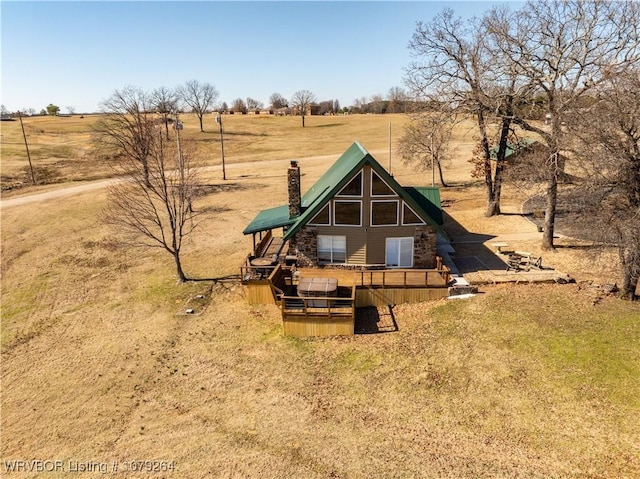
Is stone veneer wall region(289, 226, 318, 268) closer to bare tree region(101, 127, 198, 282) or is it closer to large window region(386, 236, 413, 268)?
large window region(386, 236, 413, 268)

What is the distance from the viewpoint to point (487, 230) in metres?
30.1

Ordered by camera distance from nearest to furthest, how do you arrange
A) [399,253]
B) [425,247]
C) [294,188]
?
[294,188] → [425,247] → [399,253]

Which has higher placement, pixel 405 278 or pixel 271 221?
pixel 271 221

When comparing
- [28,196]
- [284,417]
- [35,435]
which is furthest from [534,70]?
[28,196]

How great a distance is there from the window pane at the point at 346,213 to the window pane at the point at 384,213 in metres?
0.83

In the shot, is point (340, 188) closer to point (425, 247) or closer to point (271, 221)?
point (271, 221)

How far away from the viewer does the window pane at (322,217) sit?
849 inches

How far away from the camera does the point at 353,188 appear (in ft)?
69.4

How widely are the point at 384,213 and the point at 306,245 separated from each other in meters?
4.56

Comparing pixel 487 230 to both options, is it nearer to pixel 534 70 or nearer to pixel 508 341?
pixel 534 70

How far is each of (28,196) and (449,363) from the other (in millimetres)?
51757

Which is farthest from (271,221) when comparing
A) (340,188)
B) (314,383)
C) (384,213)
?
(314,383)

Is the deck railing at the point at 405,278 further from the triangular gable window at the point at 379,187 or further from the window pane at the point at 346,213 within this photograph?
the triangular gable window at the point at 379,187

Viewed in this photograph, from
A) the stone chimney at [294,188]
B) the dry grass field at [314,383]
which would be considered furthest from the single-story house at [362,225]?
the dry grass field at [314,383]
